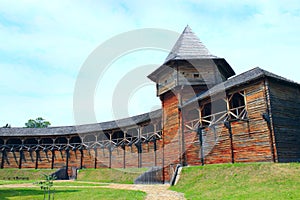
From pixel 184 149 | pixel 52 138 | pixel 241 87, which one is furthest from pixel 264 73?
pixel 52 138

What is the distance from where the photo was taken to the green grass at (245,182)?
31.8ft

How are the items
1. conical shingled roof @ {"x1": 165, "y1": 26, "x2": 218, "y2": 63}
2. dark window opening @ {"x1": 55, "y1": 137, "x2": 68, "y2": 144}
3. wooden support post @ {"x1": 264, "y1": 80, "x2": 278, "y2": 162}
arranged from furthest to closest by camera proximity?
dark window opening @ {"x1": 55, "y1": 137, "x2": 68, "y2": 144} < conical shingled roof @ {"x1": 165, "y1": 26, "x2": 218, "y2": 63} < wooden support post @ {"x1": 264, "y1": 80, "x2": 278, "y2": 162}

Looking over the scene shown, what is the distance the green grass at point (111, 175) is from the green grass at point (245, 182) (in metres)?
8.95

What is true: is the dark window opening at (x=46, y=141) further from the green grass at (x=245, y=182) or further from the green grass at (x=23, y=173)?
the green grass at (x=245, y=182)

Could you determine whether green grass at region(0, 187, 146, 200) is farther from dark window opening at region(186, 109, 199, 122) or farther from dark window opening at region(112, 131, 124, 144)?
dark window opening at region(112, 131, 124, 144)

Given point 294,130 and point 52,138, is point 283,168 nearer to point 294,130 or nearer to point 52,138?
point 294,130

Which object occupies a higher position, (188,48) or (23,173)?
(188,48)

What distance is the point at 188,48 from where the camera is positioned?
2289 centimetres

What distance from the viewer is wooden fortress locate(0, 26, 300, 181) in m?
14.4

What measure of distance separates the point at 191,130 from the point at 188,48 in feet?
27.2

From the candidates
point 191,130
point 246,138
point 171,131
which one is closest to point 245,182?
point 246,138

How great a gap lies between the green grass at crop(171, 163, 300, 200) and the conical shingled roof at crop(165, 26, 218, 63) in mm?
10106

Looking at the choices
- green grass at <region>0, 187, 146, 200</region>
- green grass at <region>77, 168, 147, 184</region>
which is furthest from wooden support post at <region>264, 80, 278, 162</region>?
green grass at <region>77, 168, 147, 184</region>

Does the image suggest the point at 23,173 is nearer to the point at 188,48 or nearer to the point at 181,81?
the point at 181,81
